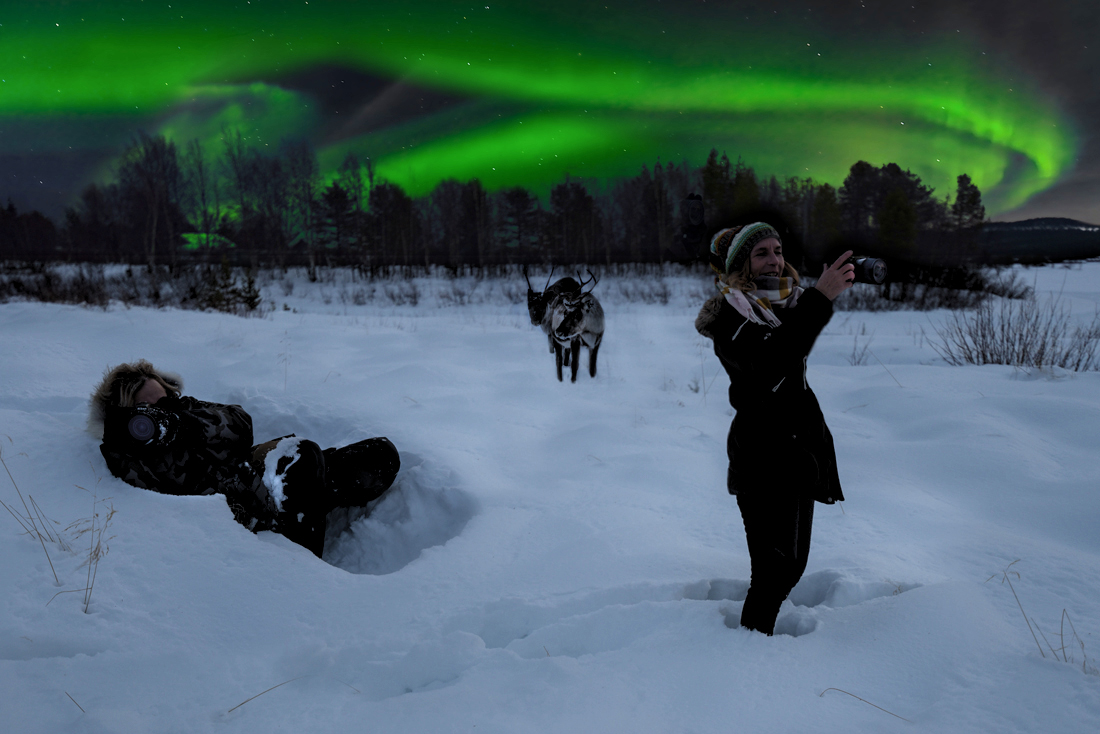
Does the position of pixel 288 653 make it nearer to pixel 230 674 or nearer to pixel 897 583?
pixel 230 674

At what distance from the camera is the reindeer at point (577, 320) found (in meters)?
2.79

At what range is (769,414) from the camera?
1.93 meters

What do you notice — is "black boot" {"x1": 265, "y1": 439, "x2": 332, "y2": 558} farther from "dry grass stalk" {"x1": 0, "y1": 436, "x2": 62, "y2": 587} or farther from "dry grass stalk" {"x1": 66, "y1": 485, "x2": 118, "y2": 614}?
"dry grass stalk" {"x1": 0, "y1": 436, "x2": 62, "y2": 587}

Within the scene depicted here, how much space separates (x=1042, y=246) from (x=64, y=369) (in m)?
48.9

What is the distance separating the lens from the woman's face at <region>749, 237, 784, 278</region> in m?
1.80

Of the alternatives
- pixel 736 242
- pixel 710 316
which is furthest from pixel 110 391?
pixel 736 242

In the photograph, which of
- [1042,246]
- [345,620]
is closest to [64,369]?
[345,620]

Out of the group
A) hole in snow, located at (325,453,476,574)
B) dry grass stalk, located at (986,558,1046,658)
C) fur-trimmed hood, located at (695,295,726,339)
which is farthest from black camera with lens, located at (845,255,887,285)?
hole in snow, located at (325,453,476,574)

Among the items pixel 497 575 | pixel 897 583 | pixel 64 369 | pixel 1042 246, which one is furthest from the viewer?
pixel 1042 246

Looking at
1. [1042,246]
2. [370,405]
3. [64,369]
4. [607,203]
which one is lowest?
[370,405]

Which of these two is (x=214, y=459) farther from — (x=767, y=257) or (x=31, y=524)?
(x=767, y=257)

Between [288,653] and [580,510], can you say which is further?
[580,510]

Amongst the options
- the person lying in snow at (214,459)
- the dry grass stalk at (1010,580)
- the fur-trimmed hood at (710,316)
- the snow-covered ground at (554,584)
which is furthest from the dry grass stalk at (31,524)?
the dry grass stalk at (1010,580)

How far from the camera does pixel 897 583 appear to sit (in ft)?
8.16
